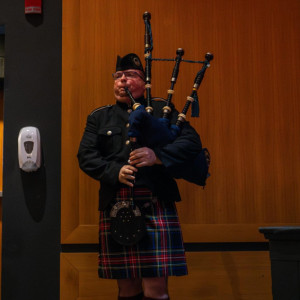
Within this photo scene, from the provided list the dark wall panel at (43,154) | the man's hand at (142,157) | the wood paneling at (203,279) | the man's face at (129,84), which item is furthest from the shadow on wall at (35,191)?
the man's hand at (142,157)

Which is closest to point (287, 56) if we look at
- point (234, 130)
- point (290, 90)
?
point (290, 90)

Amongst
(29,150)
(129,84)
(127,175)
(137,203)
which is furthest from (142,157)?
(29,150)

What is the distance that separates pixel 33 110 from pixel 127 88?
79cm

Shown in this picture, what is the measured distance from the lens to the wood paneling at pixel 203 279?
2.55m

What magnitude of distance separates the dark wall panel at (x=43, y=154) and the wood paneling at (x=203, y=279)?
0.34ft

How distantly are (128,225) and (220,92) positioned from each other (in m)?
1.07

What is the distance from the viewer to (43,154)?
104 inches

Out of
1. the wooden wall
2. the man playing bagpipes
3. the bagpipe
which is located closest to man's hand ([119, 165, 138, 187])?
the man playing bagpipes

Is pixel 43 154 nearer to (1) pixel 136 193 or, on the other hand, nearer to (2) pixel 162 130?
(1) pixel 136 193

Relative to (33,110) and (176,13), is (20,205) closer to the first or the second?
(33,110)

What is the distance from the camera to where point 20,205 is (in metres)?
2.62

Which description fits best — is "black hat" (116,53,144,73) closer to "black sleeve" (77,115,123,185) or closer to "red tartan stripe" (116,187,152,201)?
"black sleeve" (77,115,123,185)

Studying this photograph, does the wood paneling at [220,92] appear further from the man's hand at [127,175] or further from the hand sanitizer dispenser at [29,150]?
the man's hand at [127,175]

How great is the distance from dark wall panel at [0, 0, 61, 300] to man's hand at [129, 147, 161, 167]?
0.83 metres
